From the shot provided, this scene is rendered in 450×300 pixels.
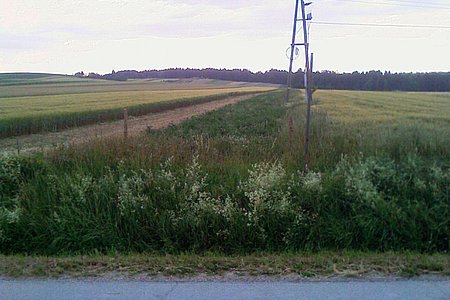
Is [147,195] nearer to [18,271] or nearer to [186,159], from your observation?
[186,159]

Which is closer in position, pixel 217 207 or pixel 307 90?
pixel 217 207

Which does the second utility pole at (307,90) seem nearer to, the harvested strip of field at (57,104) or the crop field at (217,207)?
the crop field at (217,207)

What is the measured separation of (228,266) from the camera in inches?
160

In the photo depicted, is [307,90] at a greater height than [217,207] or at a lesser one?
greater

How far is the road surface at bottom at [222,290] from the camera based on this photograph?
3.38 m

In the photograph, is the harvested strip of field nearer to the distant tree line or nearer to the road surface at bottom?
the road surface at bottom

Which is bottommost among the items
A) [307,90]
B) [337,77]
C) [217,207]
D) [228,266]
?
[228,266]

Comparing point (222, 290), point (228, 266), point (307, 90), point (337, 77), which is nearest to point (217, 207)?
point (228, 266)

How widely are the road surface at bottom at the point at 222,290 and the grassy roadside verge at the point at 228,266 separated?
0.53 ft

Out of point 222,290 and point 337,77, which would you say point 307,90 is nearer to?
point 222,290

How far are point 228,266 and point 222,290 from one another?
58 cm

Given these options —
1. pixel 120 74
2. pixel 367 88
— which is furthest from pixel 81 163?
pixel 120 74

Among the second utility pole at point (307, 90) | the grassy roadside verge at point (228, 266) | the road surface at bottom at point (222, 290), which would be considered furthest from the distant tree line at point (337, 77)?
the road surface at bottom at point (222, 290)

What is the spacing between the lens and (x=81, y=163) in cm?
725
